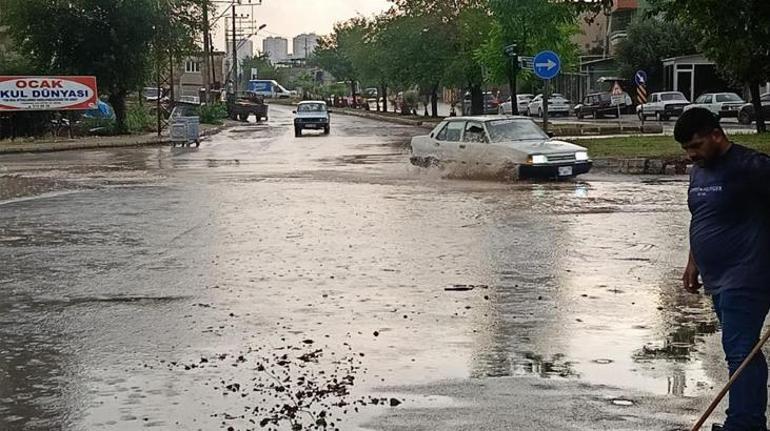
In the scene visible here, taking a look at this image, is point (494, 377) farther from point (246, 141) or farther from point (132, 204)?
point (246, 141)

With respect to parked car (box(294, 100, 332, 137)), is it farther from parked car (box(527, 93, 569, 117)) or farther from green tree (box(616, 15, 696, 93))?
green tree (box(616, 15, 696, 93))

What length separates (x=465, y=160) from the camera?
22.0 metres

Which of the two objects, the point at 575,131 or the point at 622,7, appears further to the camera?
the point at 622,7

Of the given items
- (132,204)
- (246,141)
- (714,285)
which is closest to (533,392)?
(714,285)

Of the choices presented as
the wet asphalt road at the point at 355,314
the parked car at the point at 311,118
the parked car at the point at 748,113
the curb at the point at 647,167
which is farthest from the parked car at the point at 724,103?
the wet asphalt road at the point at 355,314

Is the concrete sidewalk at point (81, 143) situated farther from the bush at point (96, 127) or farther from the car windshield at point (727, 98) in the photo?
the car windshield at point (727, 98)

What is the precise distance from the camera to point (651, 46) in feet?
213

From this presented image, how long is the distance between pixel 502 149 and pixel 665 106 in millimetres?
32992

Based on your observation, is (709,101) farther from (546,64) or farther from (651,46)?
(546,64)

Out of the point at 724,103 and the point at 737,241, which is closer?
the point at 737,241

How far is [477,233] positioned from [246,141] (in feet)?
93.7

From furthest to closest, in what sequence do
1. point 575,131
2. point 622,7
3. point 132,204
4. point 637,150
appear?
point 622,7 → point 575,131 → point 637,150 → point 132,204

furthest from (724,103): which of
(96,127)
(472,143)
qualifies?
(472,143)

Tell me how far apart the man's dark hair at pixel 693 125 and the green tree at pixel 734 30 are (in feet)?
54.4
